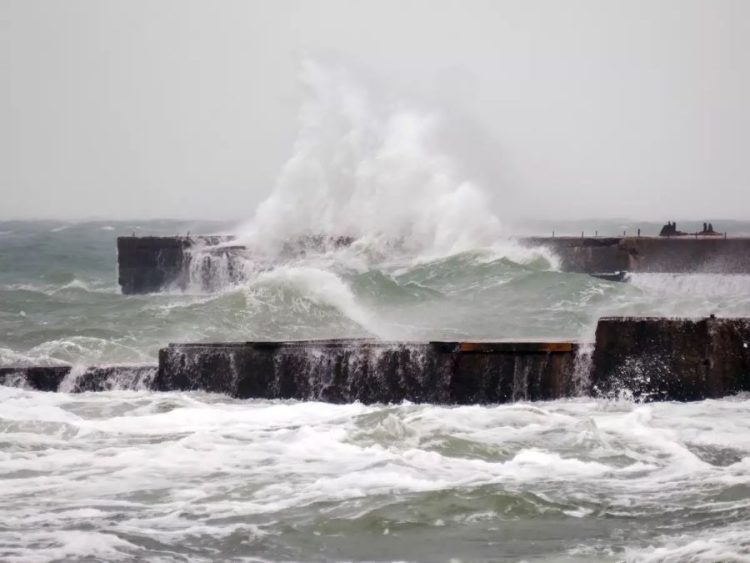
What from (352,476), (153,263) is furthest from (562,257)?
(352,476)

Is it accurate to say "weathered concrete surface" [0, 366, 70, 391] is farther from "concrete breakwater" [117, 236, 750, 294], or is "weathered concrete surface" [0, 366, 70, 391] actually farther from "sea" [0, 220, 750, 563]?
"concrete breakwater" [117, 236, 750, 294]

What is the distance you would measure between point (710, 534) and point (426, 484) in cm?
186

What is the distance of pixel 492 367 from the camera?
1105 cm

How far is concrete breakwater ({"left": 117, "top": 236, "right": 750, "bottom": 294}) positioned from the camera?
23.0m

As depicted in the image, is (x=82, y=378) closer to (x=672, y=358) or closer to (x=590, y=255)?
(x=672, y=358)

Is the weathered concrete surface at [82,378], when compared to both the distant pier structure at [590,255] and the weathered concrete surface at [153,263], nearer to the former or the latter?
the distant pier structure at [590,255]

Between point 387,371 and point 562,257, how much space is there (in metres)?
14.0

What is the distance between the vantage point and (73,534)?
22.3 ft

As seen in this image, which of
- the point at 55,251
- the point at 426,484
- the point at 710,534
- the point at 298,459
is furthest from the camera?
the point at 55,251

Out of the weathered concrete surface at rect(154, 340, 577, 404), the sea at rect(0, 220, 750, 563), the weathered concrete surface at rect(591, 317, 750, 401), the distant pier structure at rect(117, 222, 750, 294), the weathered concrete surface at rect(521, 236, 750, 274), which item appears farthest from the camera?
the distant pier structure at rect(117, 222, 750, 294)

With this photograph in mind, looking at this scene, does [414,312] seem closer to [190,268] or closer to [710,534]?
[190,268]

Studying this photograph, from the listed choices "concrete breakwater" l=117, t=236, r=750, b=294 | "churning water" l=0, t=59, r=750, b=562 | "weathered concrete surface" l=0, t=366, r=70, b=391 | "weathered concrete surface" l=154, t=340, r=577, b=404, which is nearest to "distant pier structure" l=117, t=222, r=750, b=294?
"concrete breakwater" l=117, t=236, r=750, b=294

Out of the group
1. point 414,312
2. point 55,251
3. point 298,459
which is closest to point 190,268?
point 414,312

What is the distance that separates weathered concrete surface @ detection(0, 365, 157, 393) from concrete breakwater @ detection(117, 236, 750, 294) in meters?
11.5
